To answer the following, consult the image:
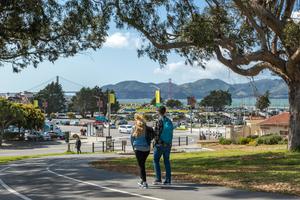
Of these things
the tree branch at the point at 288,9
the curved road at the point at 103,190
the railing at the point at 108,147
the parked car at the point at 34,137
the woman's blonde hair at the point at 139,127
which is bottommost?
the railing at the point at 108,147

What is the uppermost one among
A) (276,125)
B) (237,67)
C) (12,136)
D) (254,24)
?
(254,24)

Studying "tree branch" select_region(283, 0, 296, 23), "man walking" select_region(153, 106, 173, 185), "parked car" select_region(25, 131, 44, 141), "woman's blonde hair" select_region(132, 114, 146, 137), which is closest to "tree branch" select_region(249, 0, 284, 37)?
"tree branch" select_region(283, 0, 296, 23)

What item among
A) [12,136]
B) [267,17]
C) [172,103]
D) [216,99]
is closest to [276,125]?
[12,136]

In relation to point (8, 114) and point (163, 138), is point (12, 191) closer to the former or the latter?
point (163, 138)

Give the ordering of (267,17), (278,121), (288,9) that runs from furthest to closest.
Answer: (278,121) → (288,9) → (267,17)

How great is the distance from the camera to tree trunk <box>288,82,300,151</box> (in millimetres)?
19438

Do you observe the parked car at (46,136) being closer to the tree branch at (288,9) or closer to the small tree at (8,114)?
the small tree at (8,114)

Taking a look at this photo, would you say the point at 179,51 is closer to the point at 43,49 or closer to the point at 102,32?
the point at 102,32

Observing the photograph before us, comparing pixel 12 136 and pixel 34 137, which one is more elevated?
pixel 12 136

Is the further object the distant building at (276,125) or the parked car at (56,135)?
the parked car at (56,135)

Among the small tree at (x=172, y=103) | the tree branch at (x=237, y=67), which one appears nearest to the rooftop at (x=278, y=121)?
the tree branch at (x=237, y=67)

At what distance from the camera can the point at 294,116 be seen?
1953 cm

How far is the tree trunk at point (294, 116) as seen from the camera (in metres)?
19.4

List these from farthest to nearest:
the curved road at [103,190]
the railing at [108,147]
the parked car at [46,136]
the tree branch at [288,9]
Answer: the parked car at [46,136] → the railing at [108,147] → the tree branch at [288,9] → the curved road at [103,190]
